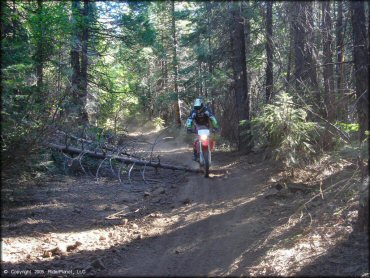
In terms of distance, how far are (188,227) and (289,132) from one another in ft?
11.8

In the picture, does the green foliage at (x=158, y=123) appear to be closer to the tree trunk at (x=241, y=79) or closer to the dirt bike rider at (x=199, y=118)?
the tree trunk at (x=241, y=79)

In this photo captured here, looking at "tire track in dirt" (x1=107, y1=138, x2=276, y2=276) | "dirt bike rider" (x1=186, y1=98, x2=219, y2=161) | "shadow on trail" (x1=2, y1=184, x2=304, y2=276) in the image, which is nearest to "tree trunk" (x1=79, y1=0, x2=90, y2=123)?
"dirt bike rider" (x1=186, y1=98, x2=219, y2=161)

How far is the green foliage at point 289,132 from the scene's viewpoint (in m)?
8.62

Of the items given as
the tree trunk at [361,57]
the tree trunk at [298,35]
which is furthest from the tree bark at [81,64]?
the tree trunk at [361,57]

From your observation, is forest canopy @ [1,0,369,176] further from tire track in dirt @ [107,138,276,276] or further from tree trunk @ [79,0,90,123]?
tire track in dirt @ [107,138,276,276]

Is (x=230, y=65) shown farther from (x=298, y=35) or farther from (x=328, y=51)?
(x=328, y=51)

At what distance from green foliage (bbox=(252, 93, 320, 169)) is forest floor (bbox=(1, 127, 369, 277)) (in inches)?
23.2

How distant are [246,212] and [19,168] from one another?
4.61 metres

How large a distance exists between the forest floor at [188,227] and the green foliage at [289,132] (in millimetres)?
590

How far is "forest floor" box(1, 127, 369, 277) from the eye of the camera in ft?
17.1

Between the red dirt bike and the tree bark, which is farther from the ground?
the tree bark

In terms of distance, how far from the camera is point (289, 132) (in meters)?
8.71

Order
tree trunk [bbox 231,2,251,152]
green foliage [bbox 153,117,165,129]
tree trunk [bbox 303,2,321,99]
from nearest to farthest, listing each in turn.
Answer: tree trunk [bbox 303,2,321,99] < tree trunk [bbox 231,2,251,152] < green foliage [bbox 153,117,165,129]

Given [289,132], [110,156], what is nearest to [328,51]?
[289,132]
